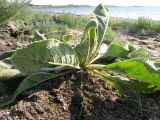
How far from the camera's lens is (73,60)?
256cm

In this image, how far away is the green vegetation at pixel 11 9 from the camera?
5.81 m

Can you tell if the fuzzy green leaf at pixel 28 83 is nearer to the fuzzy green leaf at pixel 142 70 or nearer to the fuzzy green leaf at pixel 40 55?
the fuzzy green leaf at pixel 40 55

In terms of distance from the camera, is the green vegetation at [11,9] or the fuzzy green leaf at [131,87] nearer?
the fuzzy green leaf at [131,87]

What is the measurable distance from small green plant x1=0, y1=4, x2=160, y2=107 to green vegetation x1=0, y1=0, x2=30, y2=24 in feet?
10.1

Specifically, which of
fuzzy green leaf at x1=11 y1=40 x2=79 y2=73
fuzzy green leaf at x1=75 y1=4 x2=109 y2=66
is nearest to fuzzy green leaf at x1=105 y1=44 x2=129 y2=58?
fuzzy green leaf at x1=75 y1=4 x2=109 y2=66

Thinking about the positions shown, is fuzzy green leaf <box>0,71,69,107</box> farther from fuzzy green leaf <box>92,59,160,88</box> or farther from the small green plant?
fuzzy green leaf <box>92,59,160,88</box>

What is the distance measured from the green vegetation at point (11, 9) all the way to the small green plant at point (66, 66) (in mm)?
3080

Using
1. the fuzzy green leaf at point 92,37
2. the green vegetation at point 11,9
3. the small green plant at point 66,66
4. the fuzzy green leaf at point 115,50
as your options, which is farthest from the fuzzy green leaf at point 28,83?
the green vegetation at point 11,9

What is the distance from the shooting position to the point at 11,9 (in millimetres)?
6066

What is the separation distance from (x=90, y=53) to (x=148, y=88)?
48 centimetres

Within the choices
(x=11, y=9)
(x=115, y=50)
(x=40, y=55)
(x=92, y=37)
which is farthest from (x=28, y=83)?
(x=11, y=9)

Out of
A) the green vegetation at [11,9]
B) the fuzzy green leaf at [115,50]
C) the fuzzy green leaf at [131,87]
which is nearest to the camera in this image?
the fuzzy green leaf at [131,87]

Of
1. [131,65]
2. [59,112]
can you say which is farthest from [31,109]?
[131,65]

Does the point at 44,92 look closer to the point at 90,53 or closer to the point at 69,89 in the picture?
the point at 69,89
